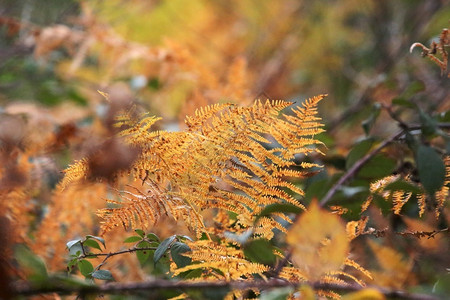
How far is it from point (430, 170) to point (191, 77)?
4.05 feet

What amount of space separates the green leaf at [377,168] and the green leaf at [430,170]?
5 cm

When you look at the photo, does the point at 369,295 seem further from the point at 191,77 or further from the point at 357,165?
the point at 191,77

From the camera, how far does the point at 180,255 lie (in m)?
0.49

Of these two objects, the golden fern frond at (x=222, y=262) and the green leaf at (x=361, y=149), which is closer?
the golden fern frond at (x=222, y=262)

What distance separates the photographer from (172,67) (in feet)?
5.81

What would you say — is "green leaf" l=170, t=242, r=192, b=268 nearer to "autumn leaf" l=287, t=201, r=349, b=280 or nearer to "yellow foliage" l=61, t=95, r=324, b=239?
"yellow foliage" l=61, t=95, r=324, b=239

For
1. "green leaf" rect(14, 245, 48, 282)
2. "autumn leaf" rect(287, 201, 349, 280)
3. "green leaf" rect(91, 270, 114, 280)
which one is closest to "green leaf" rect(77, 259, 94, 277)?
"green leaf" rect(91, 270, 114, 280)

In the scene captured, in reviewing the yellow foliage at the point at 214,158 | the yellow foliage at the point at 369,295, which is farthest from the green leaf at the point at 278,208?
the yellow foliage at the point at 369,295

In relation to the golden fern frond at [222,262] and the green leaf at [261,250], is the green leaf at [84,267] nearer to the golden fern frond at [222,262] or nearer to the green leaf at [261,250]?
the golden fern frond at [222,262]

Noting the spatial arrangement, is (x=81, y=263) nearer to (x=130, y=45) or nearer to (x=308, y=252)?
Answer: (x=308, y=252)

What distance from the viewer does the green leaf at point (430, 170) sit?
1.58 ft

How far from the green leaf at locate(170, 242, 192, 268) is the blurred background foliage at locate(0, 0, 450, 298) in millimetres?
110

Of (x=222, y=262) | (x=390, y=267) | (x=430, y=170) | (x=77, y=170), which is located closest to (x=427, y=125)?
(x=430, y=170)

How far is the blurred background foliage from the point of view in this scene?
732 mm
